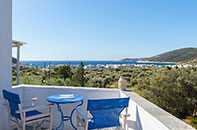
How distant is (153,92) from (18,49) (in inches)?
213

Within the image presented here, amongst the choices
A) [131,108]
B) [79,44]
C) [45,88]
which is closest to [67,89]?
[45,88]

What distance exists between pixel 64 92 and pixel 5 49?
143cm

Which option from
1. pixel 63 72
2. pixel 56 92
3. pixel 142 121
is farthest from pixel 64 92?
pixel 63 72

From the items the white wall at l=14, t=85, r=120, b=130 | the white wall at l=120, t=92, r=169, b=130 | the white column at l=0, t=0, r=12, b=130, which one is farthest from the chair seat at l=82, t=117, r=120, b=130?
the white column at l=0, t=0, r=12, b=130

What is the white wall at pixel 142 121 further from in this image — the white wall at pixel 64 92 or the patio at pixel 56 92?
the white wall at pixel 64 92

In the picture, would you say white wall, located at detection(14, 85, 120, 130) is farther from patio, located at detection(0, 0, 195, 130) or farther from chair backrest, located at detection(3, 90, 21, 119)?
chair backrest, located at detection(3, 90, 21, 119)

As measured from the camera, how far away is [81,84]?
8188mm

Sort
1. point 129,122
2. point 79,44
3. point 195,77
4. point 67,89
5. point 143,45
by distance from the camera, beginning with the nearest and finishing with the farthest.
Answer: point 129,122 → point 67,89 → point 195,77 → point 79,44 → point 143,45

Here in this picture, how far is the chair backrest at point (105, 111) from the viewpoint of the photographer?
165 centimetres

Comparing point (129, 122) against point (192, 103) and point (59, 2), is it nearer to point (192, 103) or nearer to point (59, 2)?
point (192, 103)

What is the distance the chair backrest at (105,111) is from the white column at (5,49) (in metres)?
1.91

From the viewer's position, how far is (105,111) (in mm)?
1736

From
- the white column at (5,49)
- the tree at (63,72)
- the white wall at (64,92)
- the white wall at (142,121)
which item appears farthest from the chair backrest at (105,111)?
the tree at (63,72)

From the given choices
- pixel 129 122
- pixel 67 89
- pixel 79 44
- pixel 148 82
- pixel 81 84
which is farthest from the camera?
pixel 79 44
